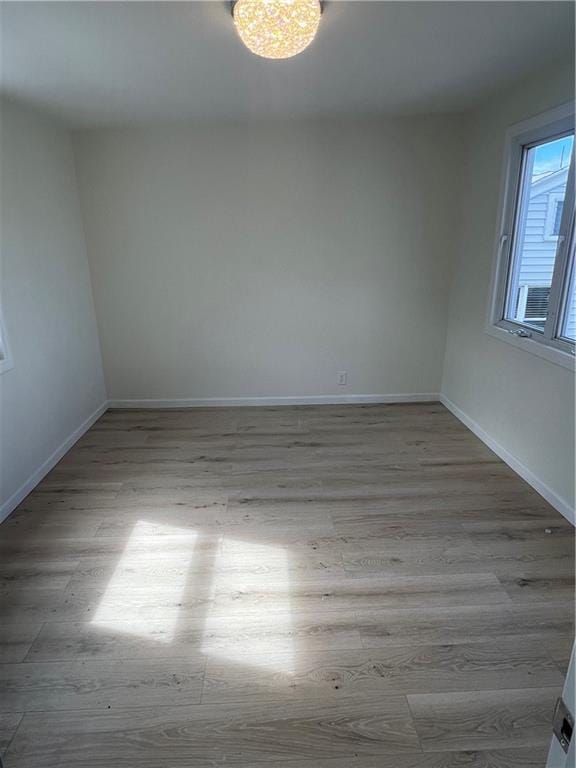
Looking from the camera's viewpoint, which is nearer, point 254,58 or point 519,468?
point 254,58

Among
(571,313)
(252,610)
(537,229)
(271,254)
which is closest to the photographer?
(252,610)

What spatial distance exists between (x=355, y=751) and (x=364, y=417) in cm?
260

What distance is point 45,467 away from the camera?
9.42 feet

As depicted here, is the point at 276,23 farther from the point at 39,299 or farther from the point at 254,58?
the point at 39,299

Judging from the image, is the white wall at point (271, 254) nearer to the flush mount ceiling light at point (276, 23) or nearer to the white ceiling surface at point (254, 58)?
the white ceiling surface at point (254, 58)

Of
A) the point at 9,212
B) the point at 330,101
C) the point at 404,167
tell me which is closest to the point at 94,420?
the point at 9,212

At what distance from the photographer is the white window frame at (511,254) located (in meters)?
2.31

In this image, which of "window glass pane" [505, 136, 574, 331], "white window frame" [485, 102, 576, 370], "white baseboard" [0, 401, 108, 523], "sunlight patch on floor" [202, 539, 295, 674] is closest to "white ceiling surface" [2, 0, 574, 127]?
"white window frame" [485, 102, 576, 370]

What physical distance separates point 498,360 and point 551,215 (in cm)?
97

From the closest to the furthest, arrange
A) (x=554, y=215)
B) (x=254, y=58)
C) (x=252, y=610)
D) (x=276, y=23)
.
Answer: (x=276, y=23), (x=252, y=610), (x=254, y=58), (x=554, y=215)

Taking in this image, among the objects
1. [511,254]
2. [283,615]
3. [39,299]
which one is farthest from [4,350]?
[511,254]

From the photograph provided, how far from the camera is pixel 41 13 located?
5.45 feet

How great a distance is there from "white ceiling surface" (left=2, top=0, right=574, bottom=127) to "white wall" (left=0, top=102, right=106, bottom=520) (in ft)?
1.05

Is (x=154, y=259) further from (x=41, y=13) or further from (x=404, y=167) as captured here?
(x=404, y=167)
